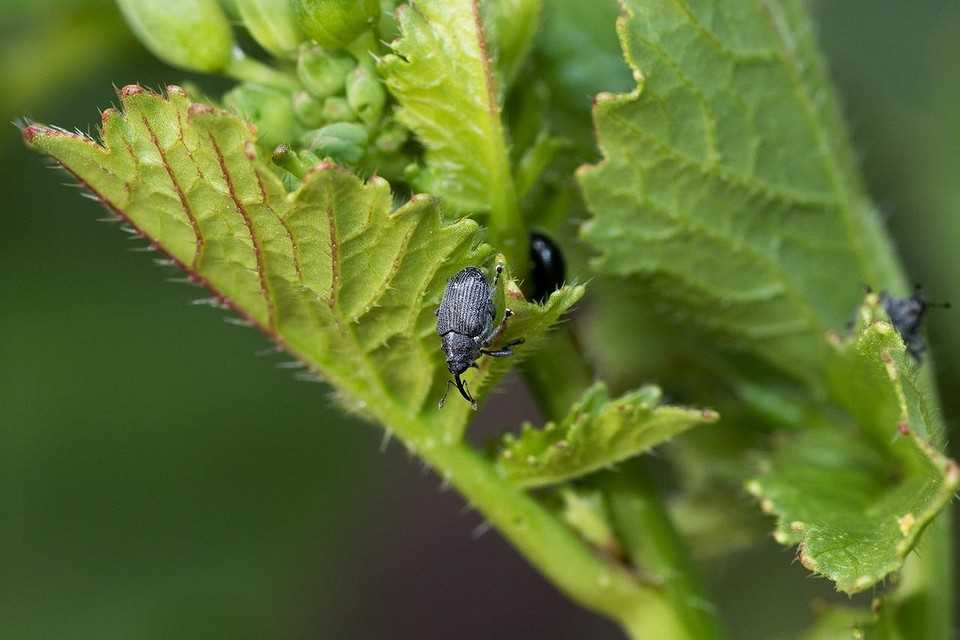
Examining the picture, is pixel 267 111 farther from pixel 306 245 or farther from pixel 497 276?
pixel 497 276

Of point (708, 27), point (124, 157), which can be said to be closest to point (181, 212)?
point (124, 157)

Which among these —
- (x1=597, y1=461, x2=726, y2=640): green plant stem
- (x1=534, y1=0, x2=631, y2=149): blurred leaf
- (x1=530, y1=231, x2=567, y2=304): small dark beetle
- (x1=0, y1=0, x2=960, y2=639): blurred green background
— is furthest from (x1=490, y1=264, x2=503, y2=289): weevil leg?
(x1=0, y1=0, x2=960, y2=639): blurred green background

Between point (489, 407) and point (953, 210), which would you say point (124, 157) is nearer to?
point (953, 210)

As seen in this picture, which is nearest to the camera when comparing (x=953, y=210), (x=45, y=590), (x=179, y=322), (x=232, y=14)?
(x=232, y=14)

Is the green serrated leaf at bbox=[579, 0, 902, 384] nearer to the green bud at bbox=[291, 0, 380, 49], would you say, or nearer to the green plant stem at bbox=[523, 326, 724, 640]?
the green plant stem at bbox=[523, 326, 724, 640]

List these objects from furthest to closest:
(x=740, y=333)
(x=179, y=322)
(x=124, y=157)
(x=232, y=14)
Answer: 1. (x=179, y=322)
2. (x=740, y=333)
3. (x=232, y=14)
4. (x=124, y=157)

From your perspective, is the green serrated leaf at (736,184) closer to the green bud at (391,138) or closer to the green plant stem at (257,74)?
the green bud at (391,138)
